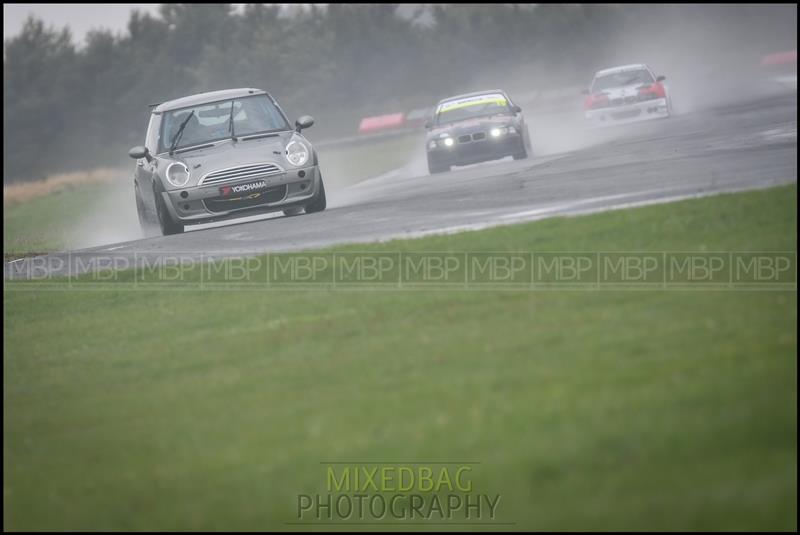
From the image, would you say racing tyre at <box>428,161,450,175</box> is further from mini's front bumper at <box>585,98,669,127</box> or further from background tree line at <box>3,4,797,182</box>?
background tree line at <box>3,4,797,182</box>

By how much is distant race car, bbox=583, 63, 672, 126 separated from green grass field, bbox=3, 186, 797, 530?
63.7ft

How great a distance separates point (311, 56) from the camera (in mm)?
78062

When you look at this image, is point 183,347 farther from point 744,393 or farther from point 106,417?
point 744,393

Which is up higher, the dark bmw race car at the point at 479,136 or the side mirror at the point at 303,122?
the side mirror at the point at 303,122

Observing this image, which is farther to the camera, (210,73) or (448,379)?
(210,73)

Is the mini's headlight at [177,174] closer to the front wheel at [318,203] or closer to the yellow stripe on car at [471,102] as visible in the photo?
the front wheel at [318,203]

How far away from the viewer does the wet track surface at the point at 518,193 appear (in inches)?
488

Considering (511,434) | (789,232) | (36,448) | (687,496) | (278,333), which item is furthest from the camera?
(789,232)

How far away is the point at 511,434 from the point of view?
17.5 ft

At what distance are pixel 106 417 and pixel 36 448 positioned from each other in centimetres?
48

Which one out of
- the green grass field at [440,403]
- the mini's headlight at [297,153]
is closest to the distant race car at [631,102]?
the mini's headlight at [297,153]

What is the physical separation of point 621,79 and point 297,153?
16.0 meters

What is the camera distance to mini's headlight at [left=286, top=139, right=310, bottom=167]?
1525 centimetres

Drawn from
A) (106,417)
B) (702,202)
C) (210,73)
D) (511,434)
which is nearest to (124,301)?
(106,417)
